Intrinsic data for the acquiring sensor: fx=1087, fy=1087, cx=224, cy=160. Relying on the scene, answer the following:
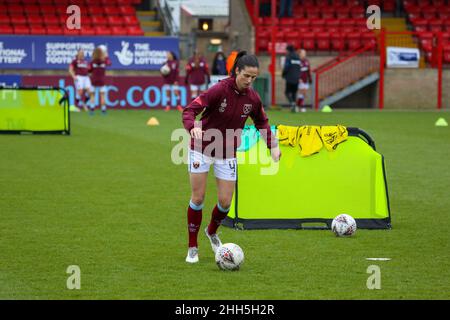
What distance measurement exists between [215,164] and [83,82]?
82.8 feet

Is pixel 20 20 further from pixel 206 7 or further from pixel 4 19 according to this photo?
pixel 206 7

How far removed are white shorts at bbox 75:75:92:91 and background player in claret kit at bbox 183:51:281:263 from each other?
25.0 meters

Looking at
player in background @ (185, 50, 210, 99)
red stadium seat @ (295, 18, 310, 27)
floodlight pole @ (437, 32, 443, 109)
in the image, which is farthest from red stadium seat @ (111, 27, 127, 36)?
floodlight pole @ (437, 32, 443, 109)

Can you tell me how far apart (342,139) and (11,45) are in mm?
28568

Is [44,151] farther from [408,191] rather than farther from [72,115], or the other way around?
[72,115]

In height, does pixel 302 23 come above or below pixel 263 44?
above

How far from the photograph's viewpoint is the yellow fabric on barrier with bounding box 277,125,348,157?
41.3 feet

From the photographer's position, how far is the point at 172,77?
3716 cm

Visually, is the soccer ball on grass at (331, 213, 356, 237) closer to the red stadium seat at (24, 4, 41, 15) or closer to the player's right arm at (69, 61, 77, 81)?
the player's right arm at (69, 61, 77, 81)

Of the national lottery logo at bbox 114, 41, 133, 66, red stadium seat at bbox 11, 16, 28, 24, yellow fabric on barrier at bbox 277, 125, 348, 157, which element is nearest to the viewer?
yellow fabric on barrier at bbox 277, 125, 348, 157

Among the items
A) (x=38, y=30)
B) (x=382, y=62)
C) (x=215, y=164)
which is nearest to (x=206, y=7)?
(x=38, y=30)

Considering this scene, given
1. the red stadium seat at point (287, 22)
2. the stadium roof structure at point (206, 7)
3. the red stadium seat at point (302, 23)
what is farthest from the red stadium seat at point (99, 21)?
the red stadium seat at point (302, 23)

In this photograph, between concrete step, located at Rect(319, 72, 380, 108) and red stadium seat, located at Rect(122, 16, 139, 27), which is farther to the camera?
red stadium seat, located at Rect(122, 16, 139, 27)

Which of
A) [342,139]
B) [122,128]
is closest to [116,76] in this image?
[122,128]
